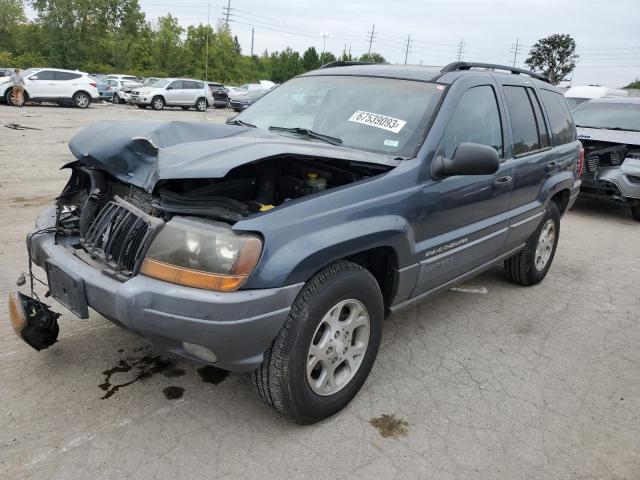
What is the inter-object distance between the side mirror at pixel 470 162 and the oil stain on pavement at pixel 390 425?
1399mm

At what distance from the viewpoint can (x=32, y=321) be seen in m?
2.87

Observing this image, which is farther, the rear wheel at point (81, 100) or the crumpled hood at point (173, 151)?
the rear wheel at point (81, 100)

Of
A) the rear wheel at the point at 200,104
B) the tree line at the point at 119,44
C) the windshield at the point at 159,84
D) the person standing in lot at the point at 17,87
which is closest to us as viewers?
the person standing in lot at the point at 17,87

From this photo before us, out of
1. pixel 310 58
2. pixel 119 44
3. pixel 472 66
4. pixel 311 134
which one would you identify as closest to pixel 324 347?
pixel 311 134

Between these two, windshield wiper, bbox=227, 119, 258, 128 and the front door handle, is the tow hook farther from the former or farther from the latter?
the front door handle

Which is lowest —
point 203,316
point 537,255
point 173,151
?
point 537,255

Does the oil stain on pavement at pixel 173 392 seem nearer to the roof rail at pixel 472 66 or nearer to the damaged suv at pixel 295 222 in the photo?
the damaged suv at pixel 295 222

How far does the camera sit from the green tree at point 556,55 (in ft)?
201

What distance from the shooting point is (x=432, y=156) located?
10.0 ft

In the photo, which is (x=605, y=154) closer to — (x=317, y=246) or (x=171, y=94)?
(x=317, y=246)

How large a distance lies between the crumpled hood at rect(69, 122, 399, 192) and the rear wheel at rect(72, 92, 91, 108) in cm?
2245

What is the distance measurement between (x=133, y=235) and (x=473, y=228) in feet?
7.25

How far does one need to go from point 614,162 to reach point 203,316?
8.08 metres

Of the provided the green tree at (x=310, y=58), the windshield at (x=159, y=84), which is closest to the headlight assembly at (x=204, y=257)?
the windshield at (x=159, y=84)
